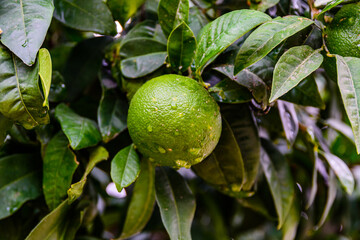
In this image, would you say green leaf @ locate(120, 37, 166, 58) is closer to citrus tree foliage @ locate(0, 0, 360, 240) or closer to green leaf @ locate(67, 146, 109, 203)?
citrus tree foliage @ locate(0, 0, 360, 240)

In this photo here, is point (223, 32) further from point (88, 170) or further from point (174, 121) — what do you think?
point (88, 170)

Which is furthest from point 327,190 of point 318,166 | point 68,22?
point 68,22

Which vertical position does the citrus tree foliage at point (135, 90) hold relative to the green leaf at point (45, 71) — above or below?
below

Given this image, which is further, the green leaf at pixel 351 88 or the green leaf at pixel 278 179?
the green leaf at pixel 278 179

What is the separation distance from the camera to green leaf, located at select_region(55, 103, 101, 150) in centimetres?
59

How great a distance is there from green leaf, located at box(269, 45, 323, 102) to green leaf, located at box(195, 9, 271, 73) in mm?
68

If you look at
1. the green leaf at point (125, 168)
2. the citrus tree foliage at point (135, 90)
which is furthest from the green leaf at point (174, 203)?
the green leaf at point (125, 168)

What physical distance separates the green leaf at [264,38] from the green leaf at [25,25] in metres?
0.30

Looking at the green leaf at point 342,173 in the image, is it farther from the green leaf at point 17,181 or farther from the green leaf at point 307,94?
the green leaf at point 17,181

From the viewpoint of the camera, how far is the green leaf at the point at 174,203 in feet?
2.02

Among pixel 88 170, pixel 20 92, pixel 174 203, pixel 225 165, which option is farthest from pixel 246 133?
pixel 20 92

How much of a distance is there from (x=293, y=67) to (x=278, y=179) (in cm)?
33

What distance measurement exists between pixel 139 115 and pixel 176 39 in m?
0.15

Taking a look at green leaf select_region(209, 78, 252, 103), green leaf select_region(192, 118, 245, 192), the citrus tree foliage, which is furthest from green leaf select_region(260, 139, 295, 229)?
green leaf select_region(209, 78, 252, 103)
